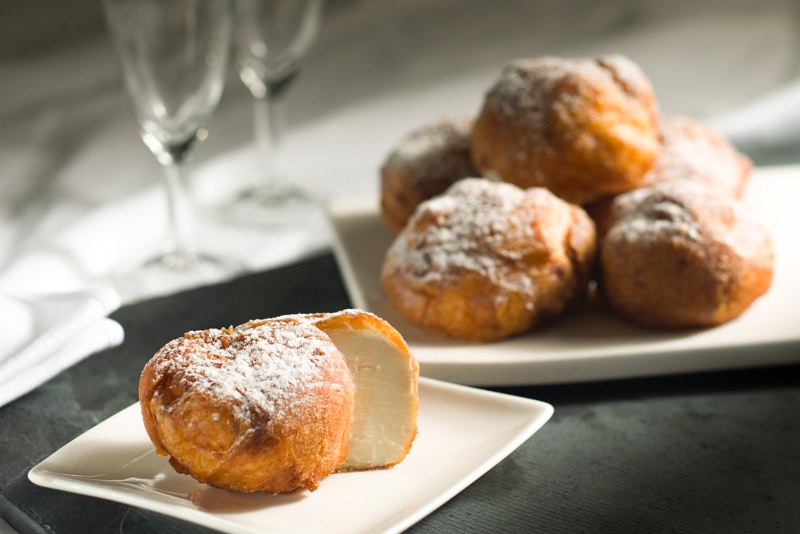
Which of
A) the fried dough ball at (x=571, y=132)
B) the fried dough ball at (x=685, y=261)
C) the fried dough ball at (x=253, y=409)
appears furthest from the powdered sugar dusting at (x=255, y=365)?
the fried dough ball at (x=571, y=132)

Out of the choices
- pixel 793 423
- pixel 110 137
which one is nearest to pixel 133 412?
pixel 793 423

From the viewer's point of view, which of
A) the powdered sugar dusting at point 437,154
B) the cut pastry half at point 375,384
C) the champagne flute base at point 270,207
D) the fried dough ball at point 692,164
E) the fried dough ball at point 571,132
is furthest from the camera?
the champagne flute base at point 270,207

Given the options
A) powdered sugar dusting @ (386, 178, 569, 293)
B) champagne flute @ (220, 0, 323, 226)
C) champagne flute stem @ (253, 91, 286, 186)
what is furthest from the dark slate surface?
champagne flute stem @ (253, 91, 286, 186)

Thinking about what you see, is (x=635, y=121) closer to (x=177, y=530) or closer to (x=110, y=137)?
(x=177, y=530)

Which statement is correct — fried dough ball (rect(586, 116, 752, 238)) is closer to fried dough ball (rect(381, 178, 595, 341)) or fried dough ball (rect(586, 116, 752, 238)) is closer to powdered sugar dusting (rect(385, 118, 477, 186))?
fried dough ball (rect(381, 178, 595, 341))

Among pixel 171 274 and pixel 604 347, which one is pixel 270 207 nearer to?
pixel 171 274

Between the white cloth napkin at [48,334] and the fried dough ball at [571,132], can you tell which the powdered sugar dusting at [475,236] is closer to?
the fried dough ball at [571,132]
